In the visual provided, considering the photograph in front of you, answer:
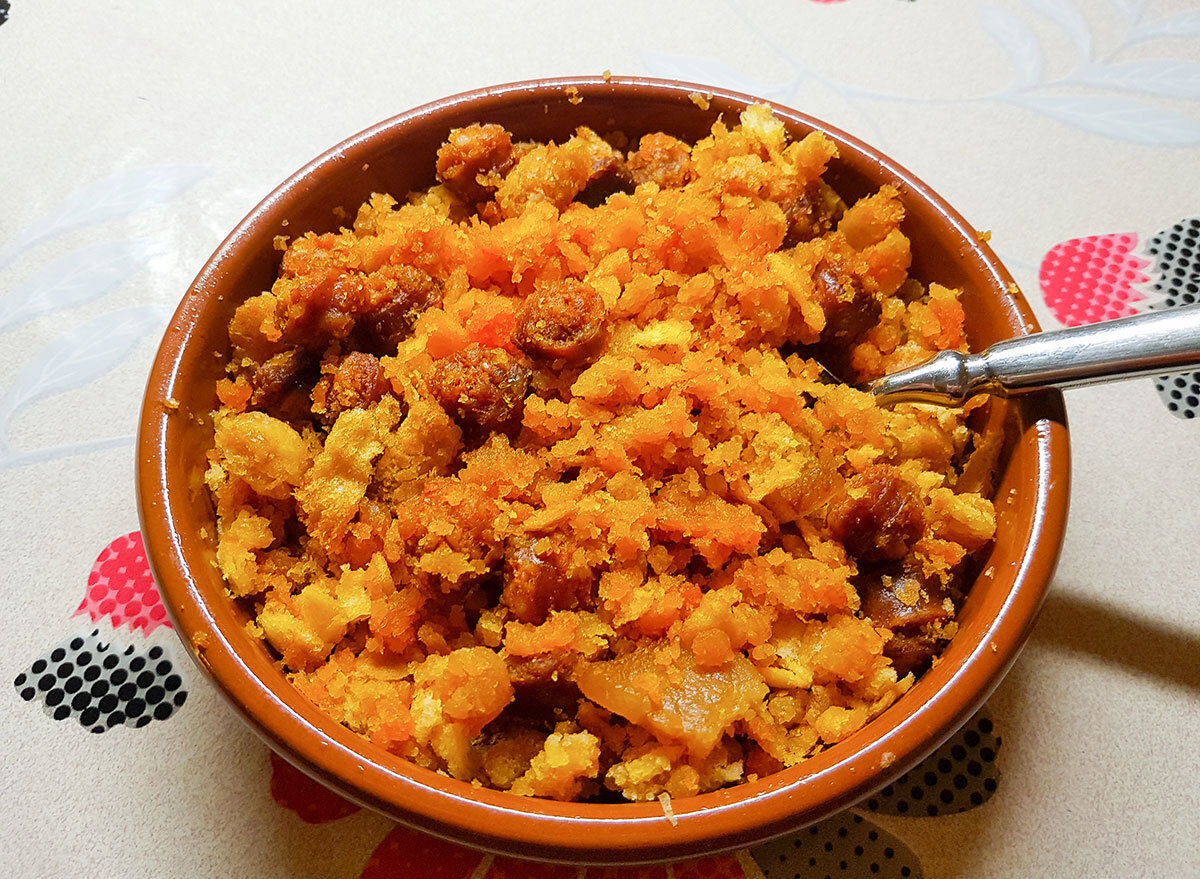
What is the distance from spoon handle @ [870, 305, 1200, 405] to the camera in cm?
96

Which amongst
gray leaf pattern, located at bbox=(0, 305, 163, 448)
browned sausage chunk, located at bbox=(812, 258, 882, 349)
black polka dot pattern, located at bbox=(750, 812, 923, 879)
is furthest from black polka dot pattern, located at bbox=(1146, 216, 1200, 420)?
gray leaf pattern, located at bbox=(0, 305, 163, 448)

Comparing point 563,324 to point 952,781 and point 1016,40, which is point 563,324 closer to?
point 952,781

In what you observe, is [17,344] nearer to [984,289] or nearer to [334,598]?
[334,598]

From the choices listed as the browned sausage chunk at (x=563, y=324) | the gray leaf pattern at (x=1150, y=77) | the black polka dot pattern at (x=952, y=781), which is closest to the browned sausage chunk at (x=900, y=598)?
the black polka dot pattern at (x=952, y=781)

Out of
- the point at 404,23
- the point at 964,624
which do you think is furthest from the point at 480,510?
the point at 404,23

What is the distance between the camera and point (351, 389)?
1095 mm

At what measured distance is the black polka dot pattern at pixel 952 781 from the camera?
43.5 inches

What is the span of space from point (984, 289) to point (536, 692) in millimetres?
755

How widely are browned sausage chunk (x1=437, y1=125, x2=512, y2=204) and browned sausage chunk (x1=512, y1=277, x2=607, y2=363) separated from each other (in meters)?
0.27

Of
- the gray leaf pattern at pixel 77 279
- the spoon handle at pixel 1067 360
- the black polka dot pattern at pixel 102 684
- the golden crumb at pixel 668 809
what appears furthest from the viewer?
the gray leaf pattern at pixel 77 279

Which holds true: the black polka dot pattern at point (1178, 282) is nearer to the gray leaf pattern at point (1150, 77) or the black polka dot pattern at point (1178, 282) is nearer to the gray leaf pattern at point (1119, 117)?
the gray leaf pattern at point (1119, 117)

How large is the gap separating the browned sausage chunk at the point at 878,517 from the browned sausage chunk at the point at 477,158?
65 centimetres

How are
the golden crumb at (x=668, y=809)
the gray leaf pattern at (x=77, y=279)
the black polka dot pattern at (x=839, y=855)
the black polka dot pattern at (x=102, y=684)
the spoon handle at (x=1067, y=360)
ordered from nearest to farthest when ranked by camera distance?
the golden crumb at (x=668, y=809)
the spoon handle at (x=1067, y=360)
the black polka dot pattern at (x=839, y=855)
the black polka dot pattern at (x=102, y=684)
the gray leaf pattern at (x=77, y=279)

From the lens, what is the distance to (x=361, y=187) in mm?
1277
